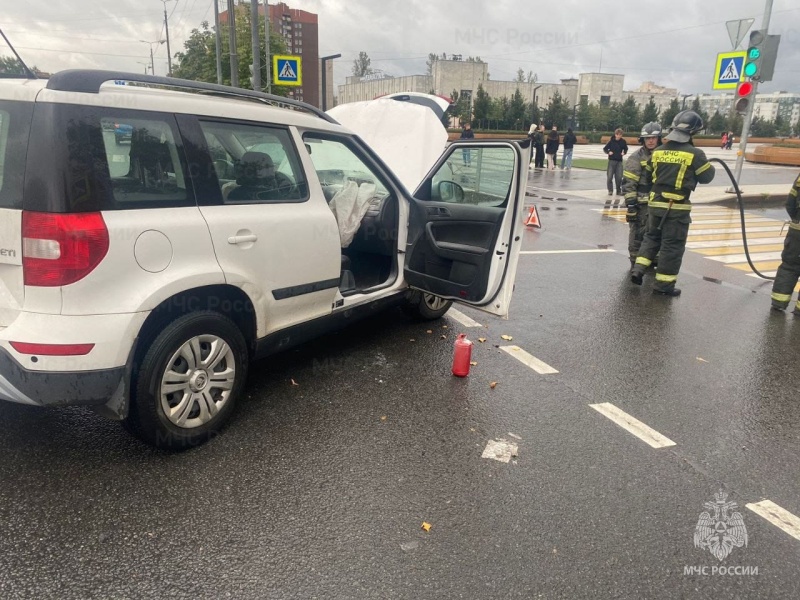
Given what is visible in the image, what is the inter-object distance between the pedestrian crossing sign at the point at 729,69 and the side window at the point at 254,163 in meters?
13.3

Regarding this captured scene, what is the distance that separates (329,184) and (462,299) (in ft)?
5.23

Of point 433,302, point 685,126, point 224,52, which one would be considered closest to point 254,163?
point 433,302

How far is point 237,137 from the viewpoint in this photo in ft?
11.0

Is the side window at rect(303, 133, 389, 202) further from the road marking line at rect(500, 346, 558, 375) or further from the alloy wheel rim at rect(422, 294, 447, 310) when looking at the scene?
the road marking line at rect(500, 346, 558, 375)

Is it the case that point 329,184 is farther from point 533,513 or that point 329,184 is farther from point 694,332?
point 694,332

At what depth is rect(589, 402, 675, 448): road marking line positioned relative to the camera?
349 cm

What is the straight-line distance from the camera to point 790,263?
20.4ft

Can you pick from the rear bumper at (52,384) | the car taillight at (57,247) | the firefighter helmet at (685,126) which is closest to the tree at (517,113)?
the firefighter helmet at (685,126)

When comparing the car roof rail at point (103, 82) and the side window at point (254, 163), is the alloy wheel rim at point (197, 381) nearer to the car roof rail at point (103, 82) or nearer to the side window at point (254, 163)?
the side window at point (254, 163)

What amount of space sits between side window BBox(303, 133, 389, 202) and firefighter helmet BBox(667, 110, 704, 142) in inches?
148

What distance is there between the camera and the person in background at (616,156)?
1579 centimetres

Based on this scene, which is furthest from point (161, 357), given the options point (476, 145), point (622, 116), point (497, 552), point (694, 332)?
point (622, 116)

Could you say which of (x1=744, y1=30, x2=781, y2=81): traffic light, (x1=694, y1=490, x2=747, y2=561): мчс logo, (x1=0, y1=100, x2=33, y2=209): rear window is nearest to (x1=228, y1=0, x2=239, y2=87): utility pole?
(x1=744, y1=30, x2=781, y2=81): traffic light

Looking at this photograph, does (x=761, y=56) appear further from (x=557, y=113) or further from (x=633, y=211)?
(x=557, y=113)
